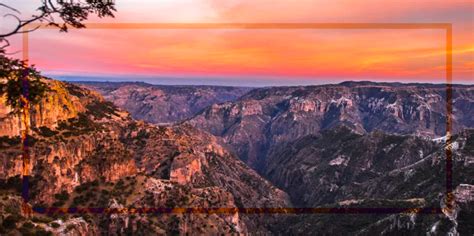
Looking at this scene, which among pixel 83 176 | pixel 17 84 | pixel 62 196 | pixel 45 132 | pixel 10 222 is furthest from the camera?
pixel 83 176

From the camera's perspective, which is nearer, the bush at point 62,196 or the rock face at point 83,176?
the rock face at point 83,176

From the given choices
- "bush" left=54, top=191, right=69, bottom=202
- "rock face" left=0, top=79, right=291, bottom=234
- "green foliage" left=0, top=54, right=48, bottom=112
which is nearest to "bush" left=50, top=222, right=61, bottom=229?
"rock face" left=0, top=79, right=291, bottom=234

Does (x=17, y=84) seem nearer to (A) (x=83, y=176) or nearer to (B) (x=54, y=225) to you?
(B) (x=54, y=225)

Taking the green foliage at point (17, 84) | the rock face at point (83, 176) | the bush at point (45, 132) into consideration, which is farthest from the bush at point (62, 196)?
the green foliage at point (17, 84)

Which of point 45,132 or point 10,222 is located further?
point 45,132

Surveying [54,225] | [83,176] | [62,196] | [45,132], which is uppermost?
[45,132]

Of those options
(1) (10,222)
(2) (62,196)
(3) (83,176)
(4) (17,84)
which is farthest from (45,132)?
(4) (17,84)

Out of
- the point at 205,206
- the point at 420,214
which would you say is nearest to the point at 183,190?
the point at 205,206

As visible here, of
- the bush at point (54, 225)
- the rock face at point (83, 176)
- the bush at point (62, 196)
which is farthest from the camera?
the bush at point (62, 196)

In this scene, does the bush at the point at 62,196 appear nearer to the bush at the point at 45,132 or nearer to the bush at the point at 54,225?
the bush at the point at 45,132
